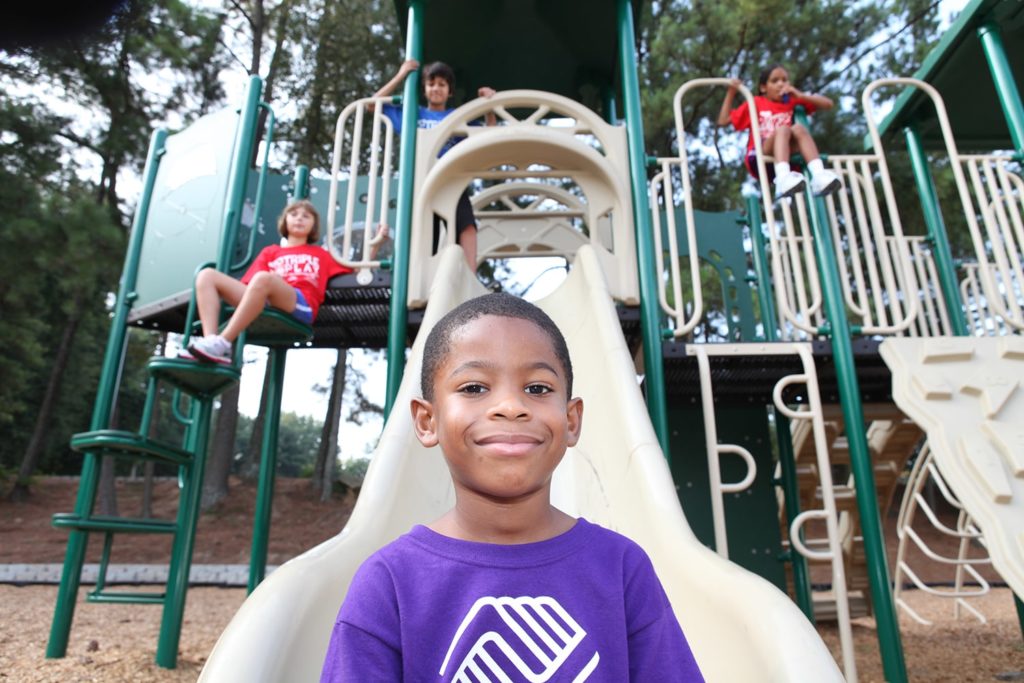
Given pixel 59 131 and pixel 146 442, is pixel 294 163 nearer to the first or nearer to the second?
pixel 59 131

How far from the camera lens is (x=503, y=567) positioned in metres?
0.91

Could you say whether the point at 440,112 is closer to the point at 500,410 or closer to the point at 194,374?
the point at 194,374

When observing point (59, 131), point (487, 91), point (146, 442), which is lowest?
point (146, 442)

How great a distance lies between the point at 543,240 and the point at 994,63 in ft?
10.2

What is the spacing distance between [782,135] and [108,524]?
4.07m

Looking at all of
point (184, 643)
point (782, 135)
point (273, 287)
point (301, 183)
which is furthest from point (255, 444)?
point (782, 135)

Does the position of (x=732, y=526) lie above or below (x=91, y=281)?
below

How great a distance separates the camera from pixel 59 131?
1007 centimetres

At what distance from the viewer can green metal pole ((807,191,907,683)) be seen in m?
2.90

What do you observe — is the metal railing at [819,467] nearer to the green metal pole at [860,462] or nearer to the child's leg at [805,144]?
the green metal pole at [860,462]

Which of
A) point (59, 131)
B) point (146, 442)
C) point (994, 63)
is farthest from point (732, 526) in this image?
point (59, 131)

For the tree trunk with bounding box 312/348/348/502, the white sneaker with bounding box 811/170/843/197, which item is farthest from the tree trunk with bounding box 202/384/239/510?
the white sneaker with bounding box 811/170/843/197

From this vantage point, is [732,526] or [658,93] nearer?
[732,526]

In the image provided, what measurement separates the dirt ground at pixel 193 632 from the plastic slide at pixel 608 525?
87.4 inches
